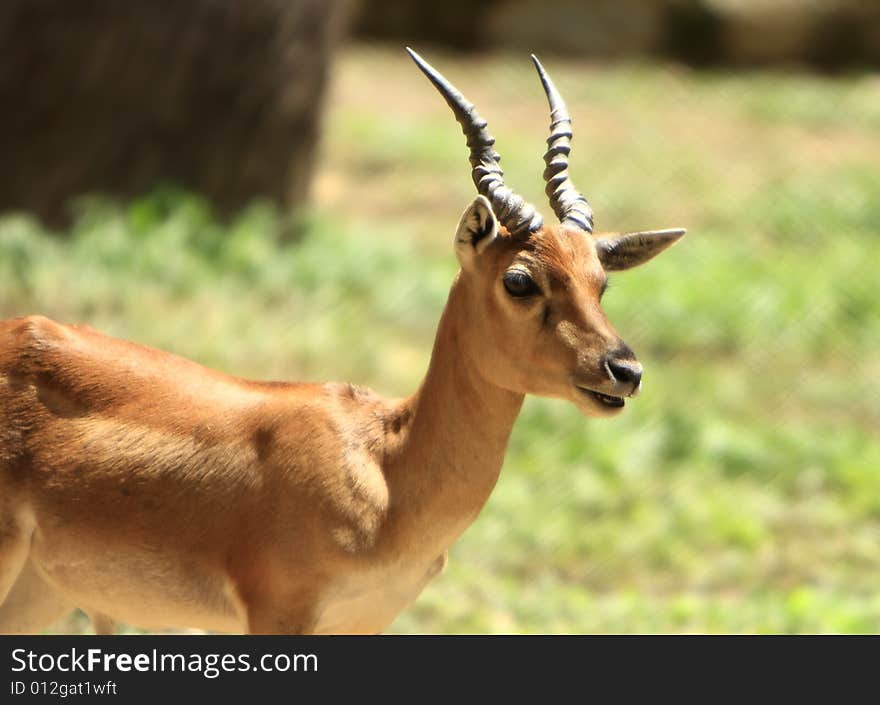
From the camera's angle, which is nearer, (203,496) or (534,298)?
(534,298)

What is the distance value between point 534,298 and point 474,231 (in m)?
0.29

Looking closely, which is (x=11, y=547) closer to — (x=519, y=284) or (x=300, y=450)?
(x=300, y=450)

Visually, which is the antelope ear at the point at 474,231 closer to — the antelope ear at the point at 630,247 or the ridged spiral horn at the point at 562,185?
the ridged spiral horn at the point at 562,185

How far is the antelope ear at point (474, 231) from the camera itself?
502 centimetres

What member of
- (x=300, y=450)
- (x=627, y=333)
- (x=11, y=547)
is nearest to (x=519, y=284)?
(x=300, y=450)

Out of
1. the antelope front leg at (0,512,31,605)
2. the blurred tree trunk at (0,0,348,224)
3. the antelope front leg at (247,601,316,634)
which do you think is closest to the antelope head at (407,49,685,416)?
the antelope front leg at (247,601,316,634)

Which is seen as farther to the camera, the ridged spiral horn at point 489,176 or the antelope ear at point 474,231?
the ridged spiral horn at point 489,176

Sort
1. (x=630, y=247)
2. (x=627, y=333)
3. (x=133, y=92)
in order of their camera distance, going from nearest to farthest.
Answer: (x=630, y=247) → (x=133, y=92) → (x=627, y=333)

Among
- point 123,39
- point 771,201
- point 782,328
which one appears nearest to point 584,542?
point 782,328

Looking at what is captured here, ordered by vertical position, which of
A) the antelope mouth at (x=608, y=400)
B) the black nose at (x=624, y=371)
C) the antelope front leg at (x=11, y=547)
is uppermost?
the black nose at (x=624, y=371)

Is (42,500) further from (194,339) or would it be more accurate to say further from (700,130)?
(700,130)

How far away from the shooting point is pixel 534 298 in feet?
16.6

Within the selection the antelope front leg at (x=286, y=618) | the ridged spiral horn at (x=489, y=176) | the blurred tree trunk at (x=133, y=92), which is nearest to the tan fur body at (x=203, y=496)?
the antelope front leg at (x=286, y=618)

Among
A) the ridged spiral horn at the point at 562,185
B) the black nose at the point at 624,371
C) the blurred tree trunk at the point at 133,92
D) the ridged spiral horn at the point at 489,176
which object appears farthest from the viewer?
the blurred tree trunk at the point at 133,92
